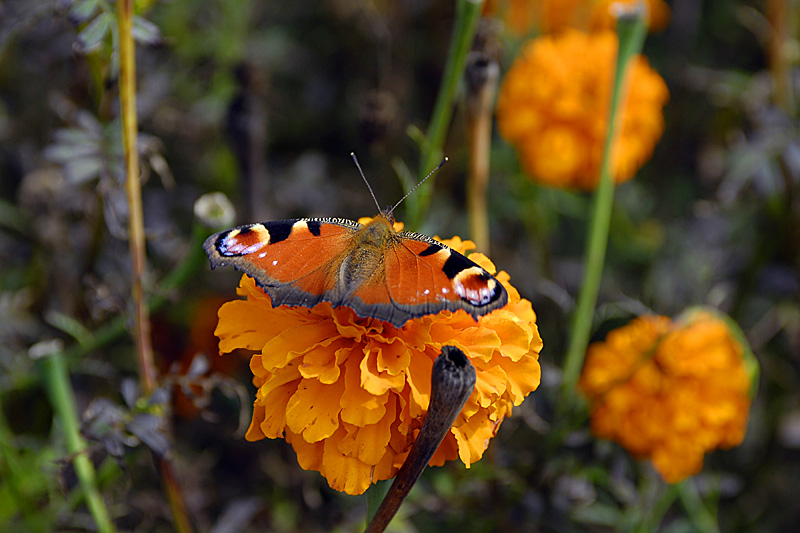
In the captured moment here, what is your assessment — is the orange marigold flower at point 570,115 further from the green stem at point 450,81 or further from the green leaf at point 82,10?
the green leaf at point 82,10

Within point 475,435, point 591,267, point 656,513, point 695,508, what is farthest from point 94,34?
point 695,508

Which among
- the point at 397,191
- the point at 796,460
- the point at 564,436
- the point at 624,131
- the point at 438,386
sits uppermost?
the point at 438,386

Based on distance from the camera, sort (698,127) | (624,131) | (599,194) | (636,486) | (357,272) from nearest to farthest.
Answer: (357,272) → (599,194) → (636,486) → (624,131) → (698,127)

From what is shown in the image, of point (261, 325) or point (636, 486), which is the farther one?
point (636, 486)

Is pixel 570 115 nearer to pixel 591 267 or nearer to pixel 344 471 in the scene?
pixel 591 267

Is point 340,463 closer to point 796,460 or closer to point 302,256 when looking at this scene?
A: point 302,256

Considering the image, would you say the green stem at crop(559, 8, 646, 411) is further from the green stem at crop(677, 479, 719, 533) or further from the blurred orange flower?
the blurred orange flower

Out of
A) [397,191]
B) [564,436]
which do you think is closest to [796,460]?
[564,436]
